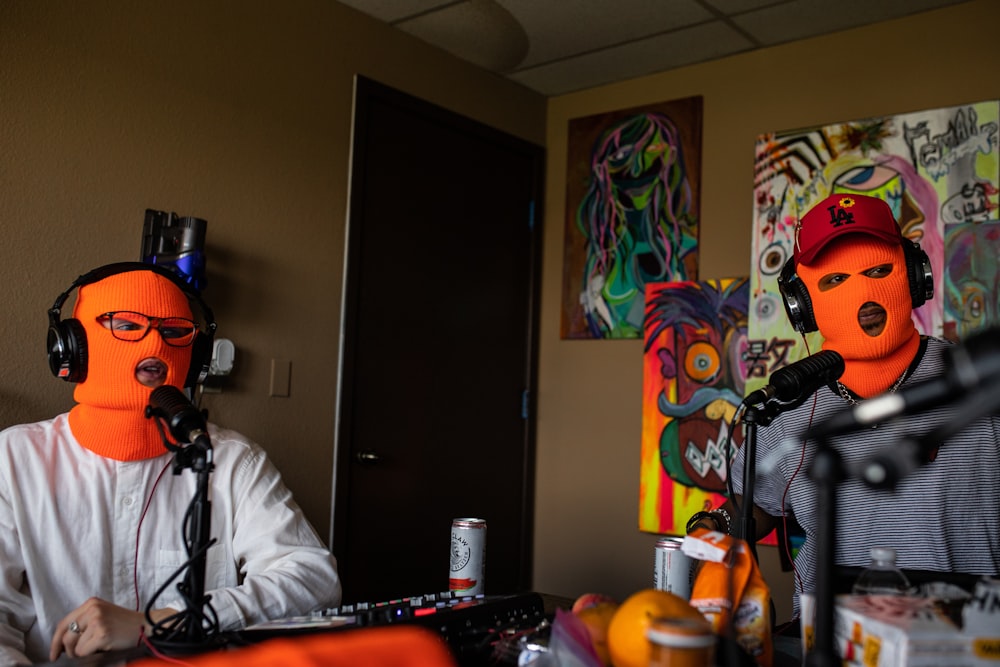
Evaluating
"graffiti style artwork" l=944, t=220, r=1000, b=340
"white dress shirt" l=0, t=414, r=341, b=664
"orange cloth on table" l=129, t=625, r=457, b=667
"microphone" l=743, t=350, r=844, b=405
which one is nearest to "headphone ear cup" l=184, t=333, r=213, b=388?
"white dress shirt" l=0, t=414, r=341, b=664

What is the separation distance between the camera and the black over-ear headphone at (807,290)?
1.77m

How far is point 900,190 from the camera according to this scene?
296cm

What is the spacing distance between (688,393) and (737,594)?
89.2 inches

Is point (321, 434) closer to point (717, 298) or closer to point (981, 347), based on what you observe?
point (717, 298)

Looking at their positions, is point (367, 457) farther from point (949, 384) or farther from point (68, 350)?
point (949, 384)

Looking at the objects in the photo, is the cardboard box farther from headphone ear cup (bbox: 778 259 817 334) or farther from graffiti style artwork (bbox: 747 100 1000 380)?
graffiti style artwork (bbox: 747 100 1000 380)

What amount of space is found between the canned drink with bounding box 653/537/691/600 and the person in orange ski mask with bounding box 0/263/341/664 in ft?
2.24

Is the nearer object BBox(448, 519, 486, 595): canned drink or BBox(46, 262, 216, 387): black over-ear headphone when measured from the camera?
BBox(448, 519, 486, 595): canned drink

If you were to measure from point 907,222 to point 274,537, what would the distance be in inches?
89.5

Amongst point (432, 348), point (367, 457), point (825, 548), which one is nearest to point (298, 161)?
point (432, 348)

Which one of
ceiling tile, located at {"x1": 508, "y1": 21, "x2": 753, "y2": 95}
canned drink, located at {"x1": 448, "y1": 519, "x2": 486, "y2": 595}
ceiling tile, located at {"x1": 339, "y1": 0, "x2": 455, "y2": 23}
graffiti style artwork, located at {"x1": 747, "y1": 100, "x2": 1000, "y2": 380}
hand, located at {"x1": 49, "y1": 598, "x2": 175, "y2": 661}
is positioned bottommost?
hand, located at {"x1": 49, "y1": 598, "x2": 175, "y2": 661}

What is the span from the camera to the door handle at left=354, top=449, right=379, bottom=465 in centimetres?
310

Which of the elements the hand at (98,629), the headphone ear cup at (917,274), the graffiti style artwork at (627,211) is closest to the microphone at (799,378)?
the headphone ear cup at (917,274)

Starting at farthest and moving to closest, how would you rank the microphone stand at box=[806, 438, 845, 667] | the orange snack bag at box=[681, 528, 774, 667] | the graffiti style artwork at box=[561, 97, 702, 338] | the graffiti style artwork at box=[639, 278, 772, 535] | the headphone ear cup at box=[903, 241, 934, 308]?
the graffiti style artwork at box=[561, 97, 702, 338] < the graffiti style artwork at box=[639, 278, 772, 535] < the headphone ear cup at box=[903, 241, 934, 308] < the orange snack bag at box=[681, 528, 774, 667] < the microphone stand at box=[806, 438, 845, 667]
